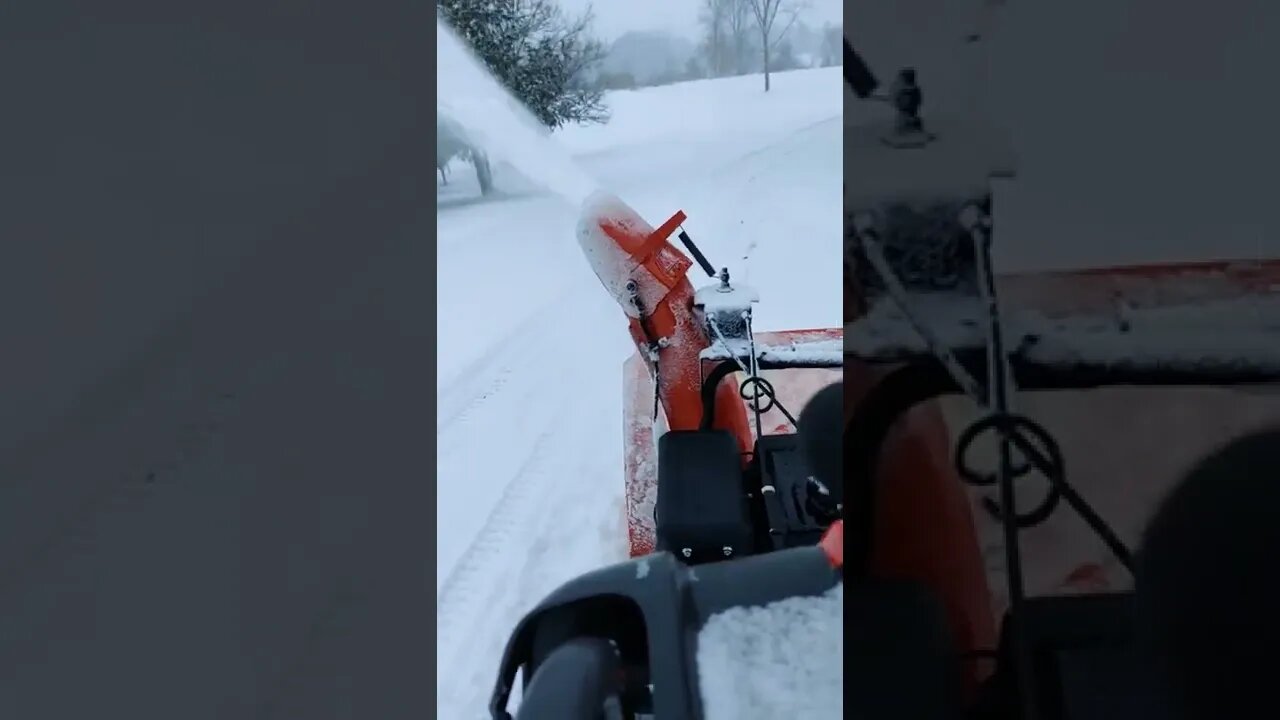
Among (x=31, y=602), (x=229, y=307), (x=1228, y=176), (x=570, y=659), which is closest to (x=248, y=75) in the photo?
(x=229, y=307)

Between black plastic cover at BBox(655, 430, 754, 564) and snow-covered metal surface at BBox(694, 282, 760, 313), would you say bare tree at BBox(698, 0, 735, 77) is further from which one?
black plastic cover at BBox(655, 430, 754, 564)

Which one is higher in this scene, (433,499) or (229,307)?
(229,307)

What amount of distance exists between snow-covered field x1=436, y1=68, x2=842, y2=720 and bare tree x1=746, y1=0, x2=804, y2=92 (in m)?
0.05

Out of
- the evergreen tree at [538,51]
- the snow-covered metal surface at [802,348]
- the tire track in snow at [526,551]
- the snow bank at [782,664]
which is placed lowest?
the snow bank at [782,664]

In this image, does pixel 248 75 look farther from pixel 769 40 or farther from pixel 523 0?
pixel 769 40

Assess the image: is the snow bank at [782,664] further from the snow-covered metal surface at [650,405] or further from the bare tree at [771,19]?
the bare tree at [771,19]

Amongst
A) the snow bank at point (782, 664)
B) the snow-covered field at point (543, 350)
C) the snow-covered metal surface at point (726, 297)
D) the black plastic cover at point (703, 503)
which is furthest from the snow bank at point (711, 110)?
the snow bank at point (782, 664)

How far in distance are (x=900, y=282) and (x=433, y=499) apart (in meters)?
0.67

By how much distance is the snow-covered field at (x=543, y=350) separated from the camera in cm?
121

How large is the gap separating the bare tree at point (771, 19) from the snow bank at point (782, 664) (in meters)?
0.66

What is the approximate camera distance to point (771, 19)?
1.19m

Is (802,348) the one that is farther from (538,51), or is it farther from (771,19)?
(538,51)

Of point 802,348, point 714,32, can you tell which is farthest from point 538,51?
point 802,348

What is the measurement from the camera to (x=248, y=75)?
122 centimetres
